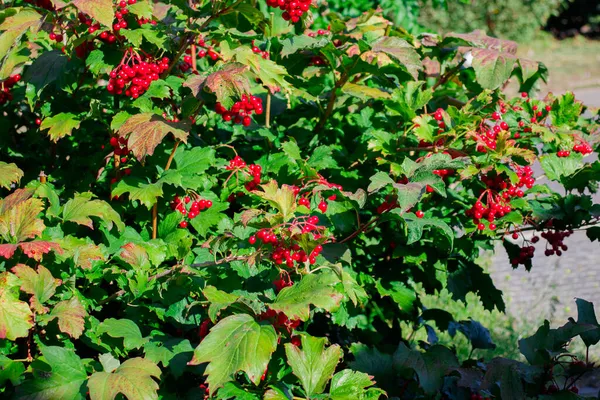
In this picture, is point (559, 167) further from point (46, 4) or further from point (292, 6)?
point (46, 4)

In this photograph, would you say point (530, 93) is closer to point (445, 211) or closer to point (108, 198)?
point (445, 211)

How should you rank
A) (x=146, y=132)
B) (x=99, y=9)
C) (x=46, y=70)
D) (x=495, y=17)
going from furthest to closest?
(x=495, y=17) < (x=46, y=70) < (x=146, y=132) < (x=99, y=9)

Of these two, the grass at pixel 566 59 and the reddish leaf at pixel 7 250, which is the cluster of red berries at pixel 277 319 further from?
the grass at pixel 566 59

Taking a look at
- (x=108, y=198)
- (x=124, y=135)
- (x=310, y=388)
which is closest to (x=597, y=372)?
(x=310, y=388)

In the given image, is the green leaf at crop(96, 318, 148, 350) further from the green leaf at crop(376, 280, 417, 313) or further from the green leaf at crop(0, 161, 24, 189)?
the green leaf at crop(376, 280, 417, 313)

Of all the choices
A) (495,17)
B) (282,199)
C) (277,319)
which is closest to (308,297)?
(277,319)

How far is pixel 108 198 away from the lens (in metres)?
2.74

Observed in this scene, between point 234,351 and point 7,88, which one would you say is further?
point 7,88

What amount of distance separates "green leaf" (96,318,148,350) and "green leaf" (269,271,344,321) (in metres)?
0.48

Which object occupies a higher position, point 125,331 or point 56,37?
point 56,37

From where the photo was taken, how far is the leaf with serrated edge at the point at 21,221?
2085 mm

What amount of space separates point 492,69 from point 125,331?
5.33 feet

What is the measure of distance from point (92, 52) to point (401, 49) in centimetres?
110

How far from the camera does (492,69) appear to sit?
2.74 m
